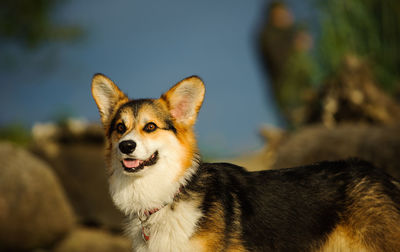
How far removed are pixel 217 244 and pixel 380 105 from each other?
6.00 m

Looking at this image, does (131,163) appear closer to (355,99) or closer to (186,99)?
(186,99)

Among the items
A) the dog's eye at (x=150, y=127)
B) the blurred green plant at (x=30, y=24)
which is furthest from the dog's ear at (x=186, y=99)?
the blurred green plant at (x=30, y=24)

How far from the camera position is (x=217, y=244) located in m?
3.61

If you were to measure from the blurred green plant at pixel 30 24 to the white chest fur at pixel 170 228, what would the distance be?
15565mm

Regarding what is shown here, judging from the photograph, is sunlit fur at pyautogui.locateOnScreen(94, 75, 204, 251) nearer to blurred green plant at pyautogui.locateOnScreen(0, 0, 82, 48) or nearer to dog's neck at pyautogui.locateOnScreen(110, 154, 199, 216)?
dog's neck at pyautogui.locateOnScreen(110, 154, 199, 216)

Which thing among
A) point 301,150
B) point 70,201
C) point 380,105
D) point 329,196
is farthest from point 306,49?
point 329,196

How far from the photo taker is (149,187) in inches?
152

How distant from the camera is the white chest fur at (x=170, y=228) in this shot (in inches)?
142

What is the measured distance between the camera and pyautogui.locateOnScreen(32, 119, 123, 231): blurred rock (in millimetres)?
9250

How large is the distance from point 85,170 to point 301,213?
6470mm

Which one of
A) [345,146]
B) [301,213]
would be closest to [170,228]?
[301,213]

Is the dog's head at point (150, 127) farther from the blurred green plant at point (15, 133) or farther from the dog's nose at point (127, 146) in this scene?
the blurred green plant at point (15, 133)

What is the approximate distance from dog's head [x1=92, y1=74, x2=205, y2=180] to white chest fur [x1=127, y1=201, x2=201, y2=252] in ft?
1.12

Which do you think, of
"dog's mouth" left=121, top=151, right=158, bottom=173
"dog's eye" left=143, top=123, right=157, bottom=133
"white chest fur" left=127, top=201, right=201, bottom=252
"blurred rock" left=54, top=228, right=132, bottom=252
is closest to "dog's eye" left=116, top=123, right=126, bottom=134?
"dog's eye" left=143, top=123, right=157, bottom=133
